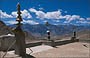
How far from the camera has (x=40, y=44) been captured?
22203mm

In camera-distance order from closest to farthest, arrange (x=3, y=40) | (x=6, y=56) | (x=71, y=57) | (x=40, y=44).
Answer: (x=6, y=56) → (x=71, y=57) → (x=3, y=40) → (x=40, y=44)

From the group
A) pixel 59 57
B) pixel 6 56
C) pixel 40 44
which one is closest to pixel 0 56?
pixel 6 56

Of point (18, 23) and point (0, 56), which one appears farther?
point (18, 23)

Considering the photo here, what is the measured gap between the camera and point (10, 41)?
16.1 meters

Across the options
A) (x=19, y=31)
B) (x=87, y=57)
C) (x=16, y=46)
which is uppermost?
(x=19, y=31)

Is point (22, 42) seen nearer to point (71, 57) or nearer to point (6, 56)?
point (6, 56)

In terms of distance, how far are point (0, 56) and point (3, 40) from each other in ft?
11.5

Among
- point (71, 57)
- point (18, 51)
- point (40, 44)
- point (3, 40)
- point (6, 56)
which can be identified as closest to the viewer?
point (6, 56)

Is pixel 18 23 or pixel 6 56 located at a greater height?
pixel 18 23

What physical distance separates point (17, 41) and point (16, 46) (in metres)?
0.36

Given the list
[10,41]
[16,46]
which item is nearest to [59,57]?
[16,46]

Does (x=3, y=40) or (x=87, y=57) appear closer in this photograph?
(x=87, y=57)

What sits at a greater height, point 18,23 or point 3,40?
point 18,23

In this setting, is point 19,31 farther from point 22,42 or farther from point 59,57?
point 59,57
